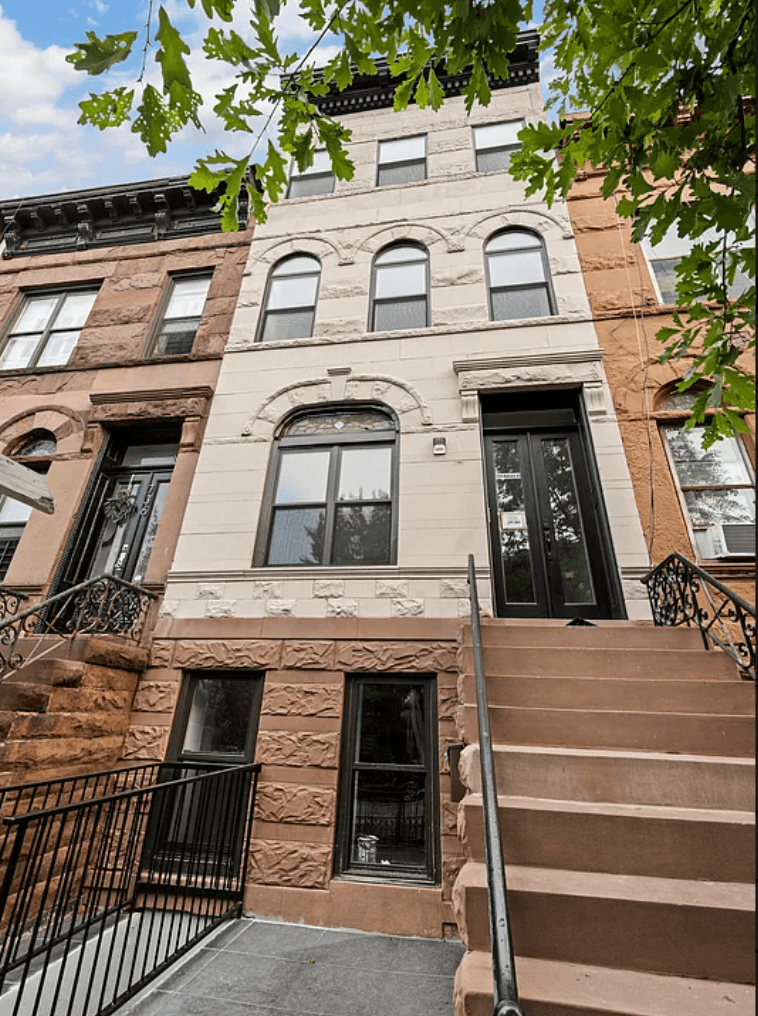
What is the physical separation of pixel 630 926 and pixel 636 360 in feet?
22.8

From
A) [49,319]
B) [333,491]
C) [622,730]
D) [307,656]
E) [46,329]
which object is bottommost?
[622,730]

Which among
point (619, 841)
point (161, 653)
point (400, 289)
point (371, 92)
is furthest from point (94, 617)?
point (371, 92)

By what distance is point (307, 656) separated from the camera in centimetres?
582

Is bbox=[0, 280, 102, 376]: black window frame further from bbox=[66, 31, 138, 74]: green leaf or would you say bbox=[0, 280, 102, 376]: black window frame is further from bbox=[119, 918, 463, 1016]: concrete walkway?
bbox=[119, 918, 463, 1016]: concrete walkway

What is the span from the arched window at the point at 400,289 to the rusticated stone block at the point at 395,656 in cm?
535

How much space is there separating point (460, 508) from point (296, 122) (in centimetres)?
462

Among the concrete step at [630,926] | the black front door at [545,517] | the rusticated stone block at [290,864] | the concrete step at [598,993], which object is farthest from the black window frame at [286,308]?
the concrete step at [598,993]

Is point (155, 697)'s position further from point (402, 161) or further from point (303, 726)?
point (402, 161)

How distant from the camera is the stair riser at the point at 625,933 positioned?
7.40ft

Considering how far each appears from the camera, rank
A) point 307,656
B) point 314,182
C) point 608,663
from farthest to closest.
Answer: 1. point 314,182
2. point 307,656
3. point 608,663

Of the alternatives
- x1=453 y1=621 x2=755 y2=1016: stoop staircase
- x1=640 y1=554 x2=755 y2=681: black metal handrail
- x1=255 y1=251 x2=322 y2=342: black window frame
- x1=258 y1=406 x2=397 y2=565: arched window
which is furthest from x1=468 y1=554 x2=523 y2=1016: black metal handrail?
x1=255 y1=251 x2=322 y2=342: black window frame

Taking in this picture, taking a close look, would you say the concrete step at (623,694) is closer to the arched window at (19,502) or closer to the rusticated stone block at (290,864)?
the rusticated stone block at (290,864)

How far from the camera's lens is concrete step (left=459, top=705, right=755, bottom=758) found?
3504 mm

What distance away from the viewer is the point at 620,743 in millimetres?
3572
